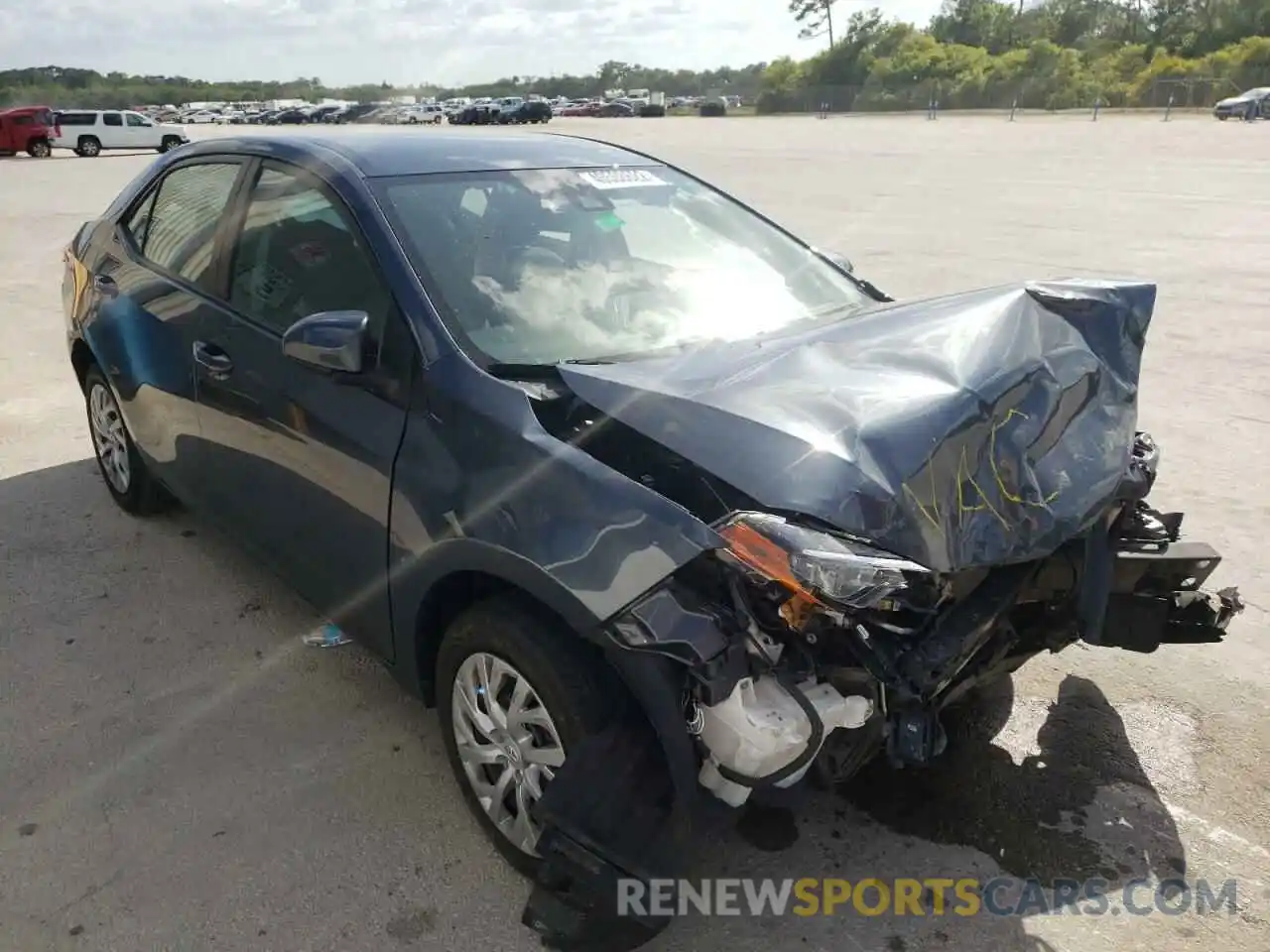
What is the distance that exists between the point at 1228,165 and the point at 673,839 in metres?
24.5

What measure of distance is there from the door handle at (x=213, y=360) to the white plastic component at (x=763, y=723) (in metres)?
2.15

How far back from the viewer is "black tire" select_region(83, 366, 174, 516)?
4567mm

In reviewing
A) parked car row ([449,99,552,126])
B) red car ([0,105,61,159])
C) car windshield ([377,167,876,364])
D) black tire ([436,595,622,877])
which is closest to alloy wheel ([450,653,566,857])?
black tire ([436,595,622,877])

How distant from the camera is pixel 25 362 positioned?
7605 millimetres

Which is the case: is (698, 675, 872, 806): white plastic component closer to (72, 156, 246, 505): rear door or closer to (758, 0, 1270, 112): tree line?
(72, 156, 246, 505): rear door

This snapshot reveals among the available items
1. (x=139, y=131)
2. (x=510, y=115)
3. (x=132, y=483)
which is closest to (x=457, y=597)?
(x=132, y=483)

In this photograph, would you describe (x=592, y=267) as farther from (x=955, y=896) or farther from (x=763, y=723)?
(x=955, y=896)

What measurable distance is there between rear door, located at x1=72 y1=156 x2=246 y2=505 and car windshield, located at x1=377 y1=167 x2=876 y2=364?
3.35ft

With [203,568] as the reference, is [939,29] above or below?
above

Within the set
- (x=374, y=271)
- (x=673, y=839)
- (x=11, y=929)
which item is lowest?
(x=11, y=929)

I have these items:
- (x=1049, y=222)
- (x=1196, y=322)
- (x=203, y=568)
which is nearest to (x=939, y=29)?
(x=1049, y=222)

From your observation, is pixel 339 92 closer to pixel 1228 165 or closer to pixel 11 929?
pixel 1228 165

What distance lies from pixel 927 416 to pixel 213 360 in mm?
2428

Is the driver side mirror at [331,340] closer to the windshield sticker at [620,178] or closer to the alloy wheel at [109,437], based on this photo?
the windshield sticker at [620,178]
